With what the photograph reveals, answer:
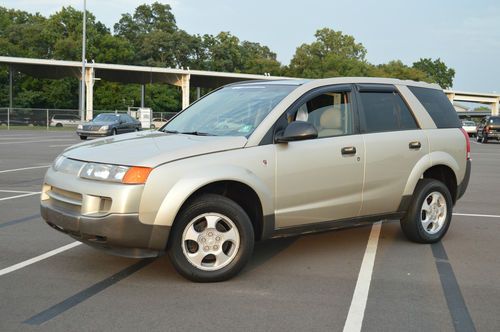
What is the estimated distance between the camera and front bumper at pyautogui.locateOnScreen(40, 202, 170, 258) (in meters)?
4.80

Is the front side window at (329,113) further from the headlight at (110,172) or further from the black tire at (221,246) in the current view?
the headlight at (110,172)

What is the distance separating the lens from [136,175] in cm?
483

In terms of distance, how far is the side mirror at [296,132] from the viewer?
5426mm

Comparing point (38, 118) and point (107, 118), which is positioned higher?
point (107, 118)

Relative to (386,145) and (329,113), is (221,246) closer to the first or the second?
(329,113)

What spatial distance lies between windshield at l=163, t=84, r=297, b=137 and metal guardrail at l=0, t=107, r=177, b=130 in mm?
38711

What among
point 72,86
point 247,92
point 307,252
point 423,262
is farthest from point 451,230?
point 72,86

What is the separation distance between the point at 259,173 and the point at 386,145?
1679mm

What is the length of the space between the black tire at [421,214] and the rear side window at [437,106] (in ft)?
2.45

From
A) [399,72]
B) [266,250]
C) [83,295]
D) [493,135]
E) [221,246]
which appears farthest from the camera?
[399,72]

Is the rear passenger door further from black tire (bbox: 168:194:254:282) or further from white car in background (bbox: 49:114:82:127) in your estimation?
white car in background (bbox: 49:114:82:127)

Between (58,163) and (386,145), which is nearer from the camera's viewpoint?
(58,163)

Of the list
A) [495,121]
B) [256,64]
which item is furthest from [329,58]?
[495,121]

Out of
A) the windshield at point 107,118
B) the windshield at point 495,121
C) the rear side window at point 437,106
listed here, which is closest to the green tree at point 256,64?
the windshield at point 495,121
